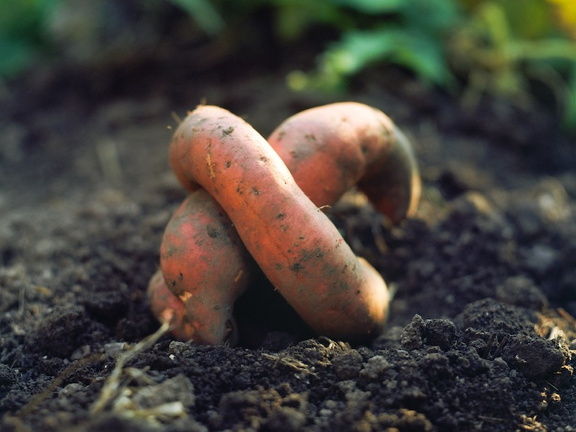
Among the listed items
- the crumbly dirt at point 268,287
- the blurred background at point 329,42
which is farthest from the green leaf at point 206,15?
the crumbly dirt at point 268,287

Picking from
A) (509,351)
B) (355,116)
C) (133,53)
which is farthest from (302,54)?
(509,351)

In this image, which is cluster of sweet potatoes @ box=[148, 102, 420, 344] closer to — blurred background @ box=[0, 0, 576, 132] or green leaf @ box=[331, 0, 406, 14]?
blurred background @ box=[0, 0, 576, 132]

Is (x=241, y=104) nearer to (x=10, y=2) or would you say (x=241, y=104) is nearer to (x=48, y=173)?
(x=48, y=173)

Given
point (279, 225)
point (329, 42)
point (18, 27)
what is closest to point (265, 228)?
point (279, 225)

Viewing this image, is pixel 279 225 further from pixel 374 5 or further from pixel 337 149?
pixel 374 5

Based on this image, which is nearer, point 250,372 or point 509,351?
point 250,372

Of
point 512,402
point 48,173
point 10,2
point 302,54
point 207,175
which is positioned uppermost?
point 10,2

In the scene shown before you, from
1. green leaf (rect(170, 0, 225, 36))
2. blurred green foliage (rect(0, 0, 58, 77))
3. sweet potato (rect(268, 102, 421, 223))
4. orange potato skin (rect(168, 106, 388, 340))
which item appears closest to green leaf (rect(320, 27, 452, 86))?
green leaf (rect(170, 0, 225, 36))
